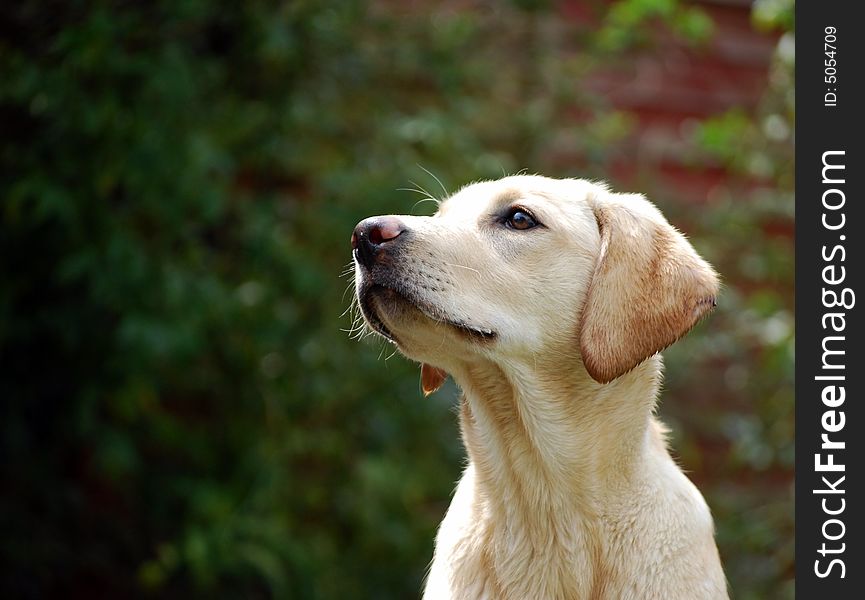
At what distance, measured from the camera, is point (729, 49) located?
5793 millimetres

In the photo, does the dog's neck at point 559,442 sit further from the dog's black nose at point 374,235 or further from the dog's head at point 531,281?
the dog's black nose at point 374,235

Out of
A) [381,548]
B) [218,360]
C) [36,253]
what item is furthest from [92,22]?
Answer: [381,548]

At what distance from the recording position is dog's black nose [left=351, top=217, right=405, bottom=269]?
2479 mm

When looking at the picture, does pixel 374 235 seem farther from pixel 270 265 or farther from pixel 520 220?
pixel 270 265

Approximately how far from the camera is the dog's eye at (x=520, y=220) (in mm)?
2699

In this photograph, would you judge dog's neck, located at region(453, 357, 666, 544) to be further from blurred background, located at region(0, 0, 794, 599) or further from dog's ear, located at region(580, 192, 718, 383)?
blurred background, located at region(0, 0, 794, 599)

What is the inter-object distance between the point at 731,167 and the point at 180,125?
275cm

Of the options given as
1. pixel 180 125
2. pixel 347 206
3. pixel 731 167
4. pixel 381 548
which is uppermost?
pixel 180 125

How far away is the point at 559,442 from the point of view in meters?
2.65

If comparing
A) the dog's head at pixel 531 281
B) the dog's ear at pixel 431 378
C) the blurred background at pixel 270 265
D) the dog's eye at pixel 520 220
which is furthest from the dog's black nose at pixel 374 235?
the blurred background at pixel 270 265

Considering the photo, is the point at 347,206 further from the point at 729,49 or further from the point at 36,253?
the point at 729,49

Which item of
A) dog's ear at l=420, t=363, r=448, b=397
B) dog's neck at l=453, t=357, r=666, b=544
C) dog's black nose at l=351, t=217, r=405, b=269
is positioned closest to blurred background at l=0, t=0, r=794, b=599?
dog's ear at l=420, t=363, r=448, b=397

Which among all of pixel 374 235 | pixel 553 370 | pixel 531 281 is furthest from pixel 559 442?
pixel 374 235
